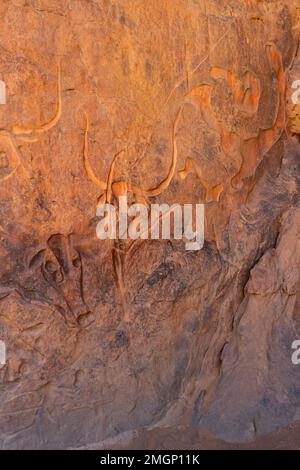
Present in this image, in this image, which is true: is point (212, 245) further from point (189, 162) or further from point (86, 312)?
point (86, 312)

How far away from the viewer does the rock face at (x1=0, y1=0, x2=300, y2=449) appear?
7.47 feet

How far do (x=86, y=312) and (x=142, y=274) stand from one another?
0.28 m

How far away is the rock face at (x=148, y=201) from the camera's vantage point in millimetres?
2277

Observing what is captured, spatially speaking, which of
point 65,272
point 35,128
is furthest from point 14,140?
point 65,272

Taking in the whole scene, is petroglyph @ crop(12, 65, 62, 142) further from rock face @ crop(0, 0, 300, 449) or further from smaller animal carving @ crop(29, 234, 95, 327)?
smaller animal carving @ crop(29, 234, 95, 327)

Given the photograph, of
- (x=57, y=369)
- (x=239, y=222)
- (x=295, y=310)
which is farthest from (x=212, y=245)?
(x=57, y=369)

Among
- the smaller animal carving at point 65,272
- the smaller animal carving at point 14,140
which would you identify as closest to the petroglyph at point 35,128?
the smaller animal carving at point 14,140

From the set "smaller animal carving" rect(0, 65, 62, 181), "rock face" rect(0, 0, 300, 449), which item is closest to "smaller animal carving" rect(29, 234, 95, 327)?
"rock face" rect(0, 0, 300, 449)

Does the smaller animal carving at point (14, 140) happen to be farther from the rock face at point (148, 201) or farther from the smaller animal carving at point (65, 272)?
the smaller animal carving at point (65, 272)

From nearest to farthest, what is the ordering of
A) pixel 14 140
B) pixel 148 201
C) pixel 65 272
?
pixel 14 140
pixel 65 272
pixel 148 201

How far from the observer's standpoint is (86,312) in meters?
2.43

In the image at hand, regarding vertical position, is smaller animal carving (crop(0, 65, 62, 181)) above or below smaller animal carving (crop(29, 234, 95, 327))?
above

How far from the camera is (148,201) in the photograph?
8.25 ft

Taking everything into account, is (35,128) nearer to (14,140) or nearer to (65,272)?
(14,140)
